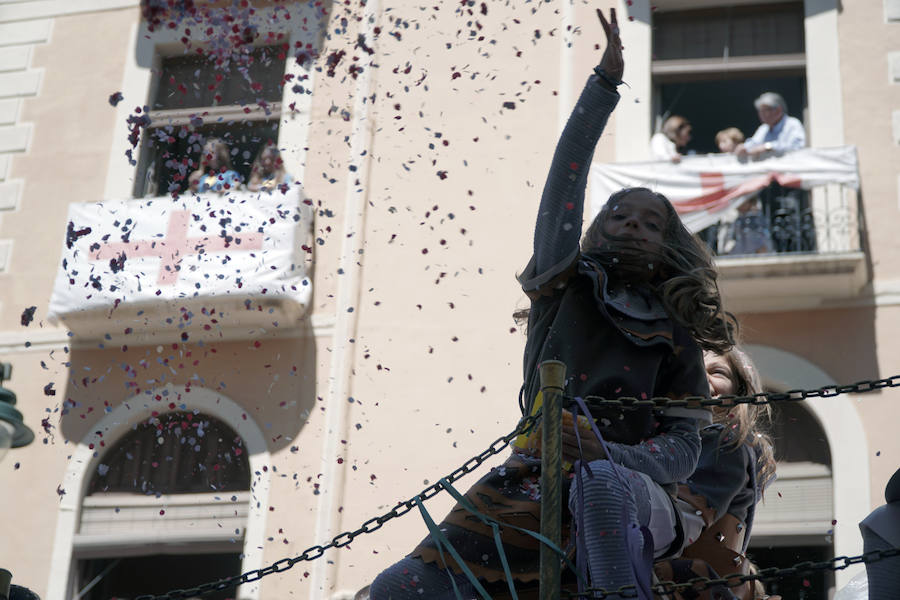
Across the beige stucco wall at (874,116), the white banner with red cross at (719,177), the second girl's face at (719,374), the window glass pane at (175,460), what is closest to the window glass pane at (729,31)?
the beige stucco wall at (874,116)

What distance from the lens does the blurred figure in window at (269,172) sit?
34.0 feet

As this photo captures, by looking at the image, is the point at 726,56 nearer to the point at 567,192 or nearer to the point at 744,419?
the point at 744,419

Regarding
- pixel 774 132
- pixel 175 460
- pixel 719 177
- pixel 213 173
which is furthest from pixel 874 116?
pixel 175 460

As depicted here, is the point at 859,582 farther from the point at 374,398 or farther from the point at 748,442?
the point at 374,398

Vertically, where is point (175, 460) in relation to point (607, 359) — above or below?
above

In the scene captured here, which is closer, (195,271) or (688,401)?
(688,401)

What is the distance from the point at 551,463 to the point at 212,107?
8.46m

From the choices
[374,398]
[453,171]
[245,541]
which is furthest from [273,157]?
[245,541]

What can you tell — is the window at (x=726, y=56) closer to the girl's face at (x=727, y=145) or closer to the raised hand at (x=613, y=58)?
the girl's face at (x=727, y=145)

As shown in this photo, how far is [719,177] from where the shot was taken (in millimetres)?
9602

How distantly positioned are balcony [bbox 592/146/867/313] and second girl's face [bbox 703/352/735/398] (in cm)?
440

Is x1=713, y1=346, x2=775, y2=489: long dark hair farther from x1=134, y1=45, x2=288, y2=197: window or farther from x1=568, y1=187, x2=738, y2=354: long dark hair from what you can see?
x1=134, y1=45, x2=288, y2=197: window

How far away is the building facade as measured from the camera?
9273 mm

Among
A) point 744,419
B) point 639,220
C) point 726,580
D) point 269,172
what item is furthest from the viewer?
point 269,172
